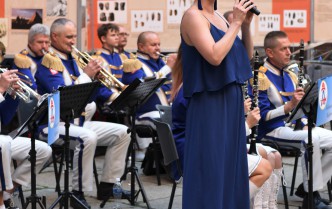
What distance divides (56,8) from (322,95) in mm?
4234

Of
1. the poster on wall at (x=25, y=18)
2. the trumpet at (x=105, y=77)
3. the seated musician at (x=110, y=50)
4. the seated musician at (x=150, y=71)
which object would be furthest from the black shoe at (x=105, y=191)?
the poster on wall at (x=25, y=18)

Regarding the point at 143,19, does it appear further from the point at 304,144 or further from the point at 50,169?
the point at 304,144

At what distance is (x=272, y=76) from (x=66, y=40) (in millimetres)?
2094

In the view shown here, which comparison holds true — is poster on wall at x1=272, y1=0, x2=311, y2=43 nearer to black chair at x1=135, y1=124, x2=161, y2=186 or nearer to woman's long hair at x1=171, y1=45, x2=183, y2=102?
black chair at x1=135, y1=124, x2=161, y2=186

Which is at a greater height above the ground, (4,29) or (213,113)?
(4,29)

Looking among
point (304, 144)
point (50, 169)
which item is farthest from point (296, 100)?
point (50, 169)

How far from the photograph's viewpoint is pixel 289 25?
11531mm

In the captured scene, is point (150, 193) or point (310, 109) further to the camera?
point (150, 193)

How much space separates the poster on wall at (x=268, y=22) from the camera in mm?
11211

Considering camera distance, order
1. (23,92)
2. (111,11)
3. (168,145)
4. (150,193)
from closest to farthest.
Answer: (168,145) < (23,92) < (150,193) < (111,11)

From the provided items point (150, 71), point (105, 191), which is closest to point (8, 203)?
point (105, 191)

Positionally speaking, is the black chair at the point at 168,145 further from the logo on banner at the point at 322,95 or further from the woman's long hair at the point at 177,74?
the logo on banner at the point at 322,95

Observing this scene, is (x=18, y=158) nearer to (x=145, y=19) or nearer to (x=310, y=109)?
(x=310, y=109)

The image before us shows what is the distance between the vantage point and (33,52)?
7.98m
